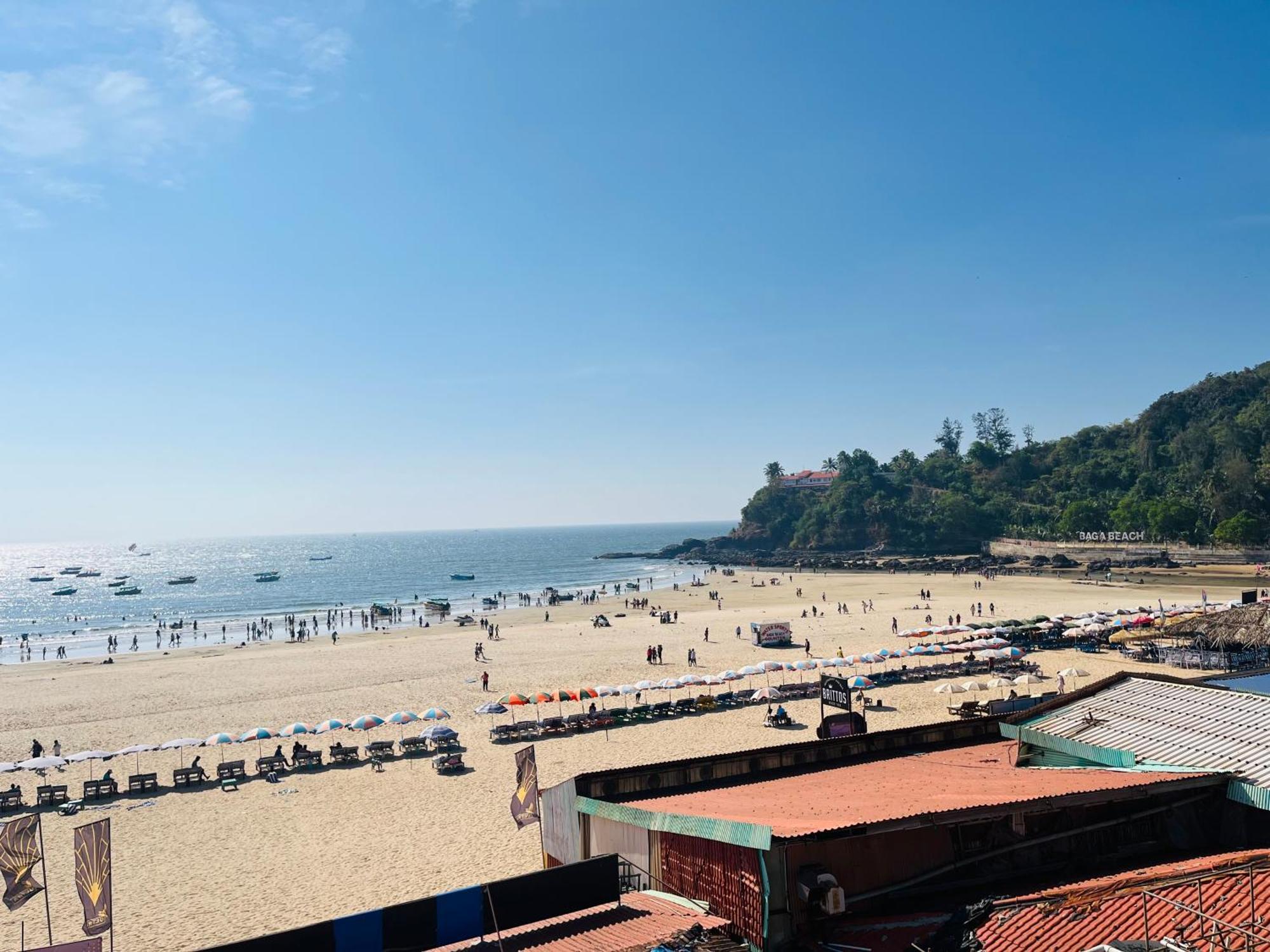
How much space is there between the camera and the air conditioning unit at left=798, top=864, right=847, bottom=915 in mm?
7480

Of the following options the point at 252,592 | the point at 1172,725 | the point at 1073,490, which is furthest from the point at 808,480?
the point at 1172,725

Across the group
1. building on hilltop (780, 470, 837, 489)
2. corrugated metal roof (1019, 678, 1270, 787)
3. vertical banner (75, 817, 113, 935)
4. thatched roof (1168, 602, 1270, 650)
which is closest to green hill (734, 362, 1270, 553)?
building on hilltop (780, 470, 837, 489)

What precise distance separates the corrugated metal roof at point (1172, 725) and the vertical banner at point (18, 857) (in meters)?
16.3

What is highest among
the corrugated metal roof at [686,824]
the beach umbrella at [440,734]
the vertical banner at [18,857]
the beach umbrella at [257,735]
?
the corrugated metal roof at [686,824]

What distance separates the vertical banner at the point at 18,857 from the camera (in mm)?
12742

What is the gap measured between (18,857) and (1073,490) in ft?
491

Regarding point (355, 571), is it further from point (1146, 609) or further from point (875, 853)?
point (875, 853)

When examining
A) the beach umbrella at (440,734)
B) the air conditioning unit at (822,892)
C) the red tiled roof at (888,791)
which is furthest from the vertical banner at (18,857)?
the beach umbrella at (440,734)

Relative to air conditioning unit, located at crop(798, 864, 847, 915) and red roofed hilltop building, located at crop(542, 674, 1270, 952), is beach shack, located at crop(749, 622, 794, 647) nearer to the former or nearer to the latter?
red roofed hilltop building, located at crop(542, 674, 1270, 952)

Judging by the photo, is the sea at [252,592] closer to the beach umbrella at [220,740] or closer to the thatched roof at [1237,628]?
the beach umbrella at [220,740]

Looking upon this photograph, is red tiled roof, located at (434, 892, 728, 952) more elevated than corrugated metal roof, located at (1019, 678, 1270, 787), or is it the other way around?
corrugated metal roof, located at (1019, 678, 1270, 787)

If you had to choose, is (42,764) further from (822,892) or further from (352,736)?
(822,892)

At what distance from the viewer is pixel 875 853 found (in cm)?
813

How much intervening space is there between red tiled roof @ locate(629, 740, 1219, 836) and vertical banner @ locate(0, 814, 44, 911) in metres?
10.5
